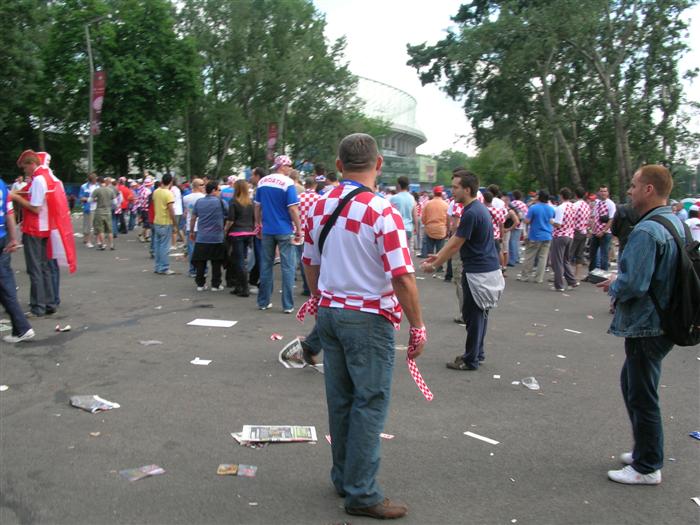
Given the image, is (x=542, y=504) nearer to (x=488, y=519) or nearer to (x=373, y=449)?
(x=488, y=519)

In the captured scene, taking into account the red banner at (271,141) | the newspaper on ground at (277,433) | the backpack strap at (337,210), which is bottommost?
the newspaper on ground at (277,433)

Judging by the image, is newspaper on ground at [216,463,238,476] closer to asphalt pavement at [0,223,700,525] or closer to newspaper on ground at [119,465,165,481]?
asphalt pavement at [0,223,700,525]

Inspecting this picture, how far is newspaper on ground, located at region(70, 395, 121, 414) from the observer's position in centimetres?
518

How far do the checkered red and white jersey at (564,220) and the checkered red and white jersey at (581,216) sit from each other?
26 centimetres

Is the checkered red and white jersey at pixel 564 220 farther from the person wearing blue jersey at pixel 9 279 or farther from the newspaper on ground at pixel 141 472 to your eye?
the newspaper on ground at pixel 141 472

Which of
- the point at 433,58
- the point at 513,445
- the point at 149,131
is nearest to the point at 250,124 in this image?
the point at 149,131

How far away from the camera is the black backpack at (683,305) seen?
3910 mm

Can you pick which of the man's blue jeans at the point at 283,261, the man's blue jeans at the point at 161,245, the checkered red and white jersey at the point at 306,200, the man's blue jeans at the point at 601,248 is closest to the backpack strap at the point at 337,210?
the man's blue jeans at the point at 283,261

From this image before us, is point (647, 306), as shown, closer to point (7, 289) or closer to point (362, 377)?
point (362, 377)

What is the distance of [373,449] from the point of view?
3545mm

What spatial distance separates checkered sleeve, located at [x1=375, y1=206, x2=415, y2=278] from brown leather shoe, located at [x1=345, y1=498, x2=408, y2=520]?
4.21 feet

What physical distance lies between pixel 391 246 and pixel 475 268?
11.6ft

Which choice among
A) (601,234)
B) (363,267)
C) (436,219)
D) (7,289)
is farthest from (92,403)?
(601,234)

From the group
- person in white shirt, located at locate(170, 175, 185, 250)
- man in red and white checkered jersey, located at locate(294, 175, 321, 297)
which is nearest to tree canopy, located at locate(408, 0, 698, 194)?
person in white shirt, located at locate(170, 175, 185, 250)
